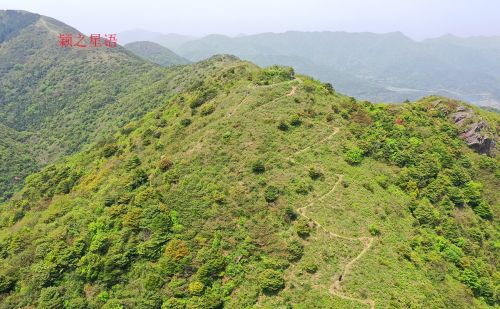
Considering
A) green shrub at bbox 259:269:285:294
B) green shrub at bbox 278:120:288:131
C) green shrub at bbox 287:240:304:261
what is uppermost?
green shrub at bbox 278:120:288:131

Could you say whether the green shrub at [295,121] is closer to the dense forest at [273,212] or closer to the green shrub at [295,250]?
the dense forest at [273,212]

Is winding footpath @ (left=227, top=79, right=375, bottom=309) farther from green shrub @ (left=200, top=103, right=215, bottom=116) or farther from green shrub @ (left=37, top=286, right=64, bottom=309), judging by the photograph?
green shrub @ (left=37, top=286, right=64, bottom=309)

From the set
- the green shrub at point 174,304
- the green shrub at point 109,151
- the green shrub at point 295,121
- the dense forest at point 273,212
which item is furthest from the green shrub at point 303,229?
the green shrub at point 109,151

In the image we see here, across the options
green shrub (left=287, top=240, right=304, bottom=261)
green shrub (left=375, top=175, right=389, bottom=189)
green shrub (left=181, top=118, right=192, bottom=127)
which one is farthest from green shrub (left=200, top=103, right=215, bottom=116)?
green shrub (left=287, top=240, right=304, bottom=261)

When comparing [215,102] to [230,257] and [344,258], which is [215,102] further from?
[344,258]

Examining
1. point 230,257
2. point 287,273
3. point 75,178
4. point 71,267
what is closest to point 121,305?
point 71,267
